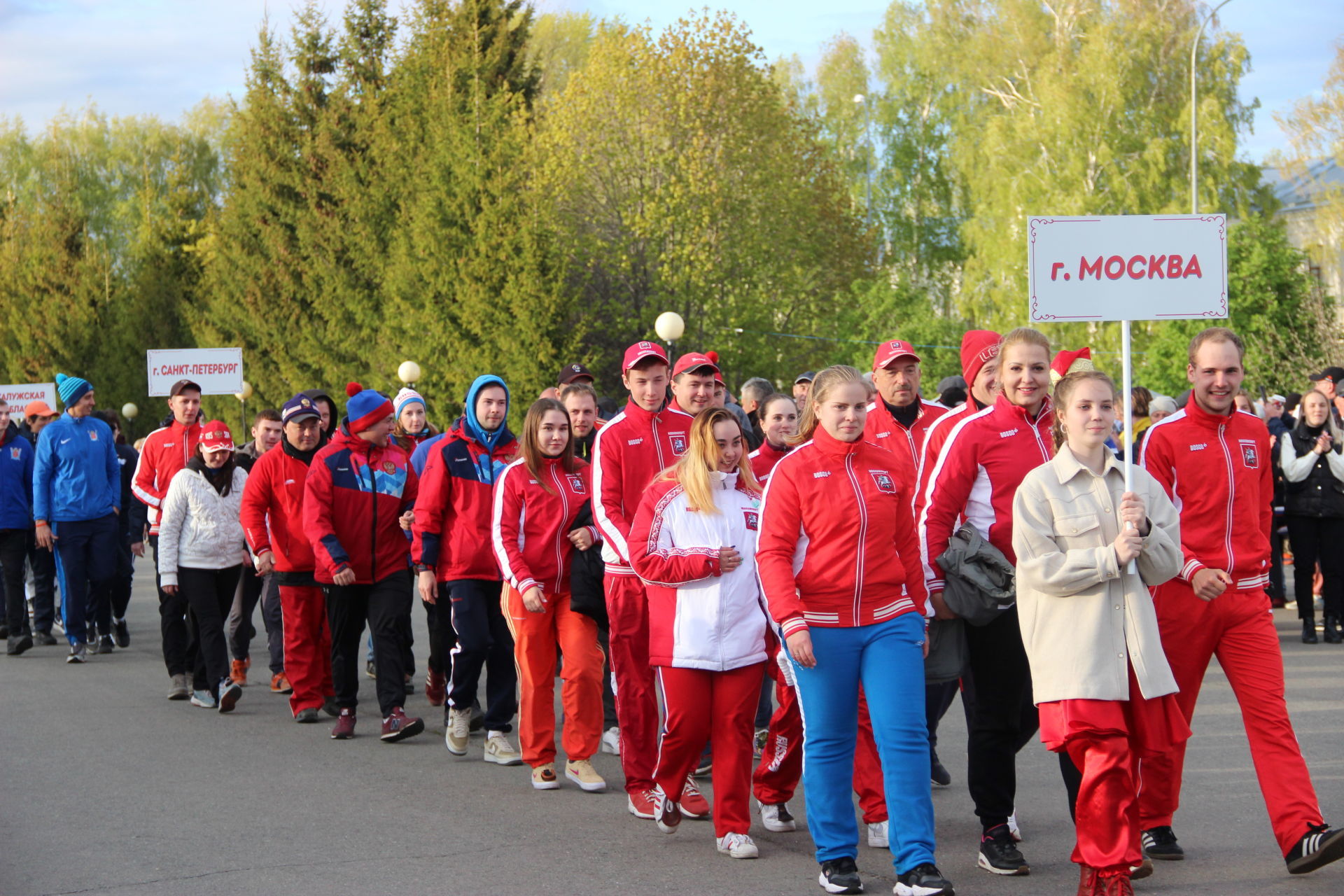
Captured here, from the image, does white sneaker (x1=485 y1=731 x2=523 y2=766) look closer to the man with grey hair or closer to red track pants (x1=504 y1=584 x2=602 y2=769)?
red track pants (x1=504 y1=584 x2=602 y2=769)

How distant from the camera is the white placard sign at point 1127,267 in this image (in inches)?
238

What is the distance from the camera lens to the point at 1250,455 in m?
5.98

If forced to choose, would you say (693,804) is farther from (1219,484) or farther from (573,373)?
(573,373)

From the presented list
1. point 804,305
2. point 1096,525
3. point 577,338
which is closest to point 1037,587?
point 1096,525

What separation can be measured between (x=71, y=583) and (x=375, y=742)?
16.1 feet

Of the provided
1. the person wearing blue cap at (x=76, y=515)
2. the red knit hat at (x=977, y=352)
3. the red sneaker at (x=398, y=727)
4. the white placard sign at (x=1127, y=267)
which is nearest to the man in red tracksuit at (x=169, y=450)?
the person wearing blue cap at (x=76, y=515)

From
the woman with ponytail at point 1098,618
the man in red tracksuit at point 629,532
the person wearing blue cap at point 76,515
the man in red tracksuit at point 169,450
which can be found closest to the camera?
the woman with ponytail at point 1098,618

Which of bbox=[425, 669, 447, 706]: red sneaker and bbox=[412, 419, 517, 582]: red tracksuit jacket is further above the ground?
bbox=[412, 419, 517, 582]: red tracksuit jacket

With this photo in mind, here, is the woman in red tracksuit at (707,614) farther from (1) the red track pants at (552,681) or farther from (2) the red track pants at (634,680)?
(1) the red track pants at (552,681)

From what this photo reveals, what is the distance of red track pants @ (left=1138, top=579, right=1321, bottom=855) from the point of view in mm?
5578

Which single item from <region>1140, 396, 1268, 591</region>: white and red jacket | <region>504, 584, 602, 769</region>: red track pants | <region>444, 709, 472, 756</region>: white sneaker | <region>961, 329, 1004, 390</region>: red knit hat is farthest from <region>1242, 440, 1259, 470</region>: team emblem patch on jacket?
<region>444, 709, 472, 756</region>: white sneaker

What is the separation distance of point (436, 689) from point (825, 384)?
5366 millimetres

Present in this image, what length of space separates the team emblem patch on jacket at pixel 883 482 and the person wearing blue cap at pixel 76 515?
29.6 ft

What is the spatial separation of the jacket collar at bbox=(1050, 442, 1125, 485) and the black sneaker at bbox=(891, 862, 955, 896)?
147cm
